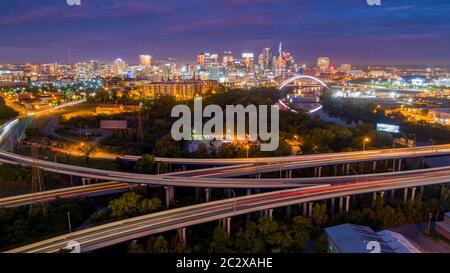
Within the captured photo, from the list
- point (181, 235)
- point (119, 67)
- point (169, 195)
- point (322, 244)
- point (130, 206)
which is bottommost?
point (322, 244)

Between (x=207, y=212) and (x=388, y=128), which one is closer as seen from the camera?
(x=207, y=212)

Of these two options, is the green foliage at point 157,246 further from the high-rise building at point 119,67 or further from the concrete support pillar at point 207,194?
the high-rise building at point 119,67

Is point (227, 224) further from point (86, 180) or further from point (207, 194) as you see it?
point (86, 180)

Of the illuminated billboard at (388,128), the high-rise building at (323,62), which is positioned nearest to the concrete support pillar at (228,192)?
the illuminated billboard at (388,128)

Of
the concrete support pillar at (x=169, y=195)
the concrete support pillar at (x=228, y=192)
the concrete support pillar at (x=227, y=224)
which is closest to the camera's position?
the concrete support pillar at (x=227, y=224)

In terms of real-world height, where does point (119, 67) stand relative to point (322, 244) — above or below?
above

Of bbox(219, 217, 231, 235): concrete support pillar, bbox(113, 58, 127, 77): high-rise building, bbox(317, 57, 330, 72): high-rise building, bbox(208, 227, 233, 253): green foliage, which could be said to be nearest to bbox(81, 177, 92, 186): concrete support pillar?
bbox(219, 217, 231, 235): concrete support pillar

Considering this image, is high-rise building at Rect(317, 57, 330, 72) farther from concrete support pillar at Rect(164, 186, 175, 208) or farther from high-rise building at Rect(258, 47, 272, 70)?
concrete support pillar at Rect(164, 186, 175, 208)

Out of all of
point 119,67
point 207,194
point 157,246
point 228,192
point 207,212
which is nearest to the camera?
point 157,246

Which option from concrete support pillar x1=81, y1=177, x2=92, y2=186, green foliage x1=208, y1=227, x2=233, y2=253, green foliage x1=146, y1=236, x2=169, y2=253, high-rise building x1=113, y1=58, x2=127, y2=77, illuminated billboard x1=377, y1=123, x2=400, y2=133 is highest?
high-rise building x1=113, y1=58, x2=127, y2=77

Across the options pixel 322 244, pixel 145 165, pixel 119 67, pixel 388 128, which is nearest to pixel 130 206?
pixel 145 165
